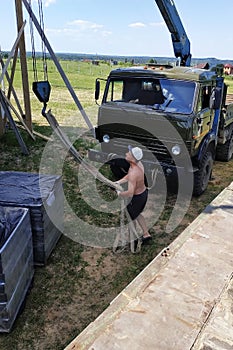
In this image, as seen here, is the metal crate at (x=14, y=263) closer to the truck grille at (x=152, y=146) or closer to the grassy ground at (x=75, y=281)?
the grassy ground at (x=75, y=281)

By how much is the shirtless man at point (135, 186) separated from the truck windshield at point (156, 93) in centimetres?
148

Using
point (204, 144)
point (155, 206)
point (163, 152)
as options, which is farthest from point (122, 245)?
point (204, 144)

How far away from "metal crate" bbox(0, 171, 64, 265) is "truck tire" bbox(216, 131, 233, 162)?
5.11 m

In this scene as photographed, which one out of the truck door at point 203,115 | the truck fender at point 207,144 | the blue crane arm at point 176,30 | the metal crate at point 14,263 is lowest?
the metal crate at point 14,263

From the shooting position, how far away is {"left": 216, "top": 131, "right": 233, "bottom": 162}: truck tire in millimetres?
8156

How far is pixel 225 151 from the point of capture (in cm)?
823

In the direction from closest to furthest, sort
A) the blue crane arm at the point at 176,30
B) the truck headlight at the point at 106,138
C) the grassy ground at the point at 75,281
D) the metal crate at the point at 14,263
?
the metal crate at the point at 14,263 → the grassy ground at the point at 75,281 → the truck headlight at the point at 106,138 → the blue crane arm at the point at 176,30

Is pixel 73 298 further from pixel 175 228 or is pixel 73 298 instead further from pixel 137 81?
pixel 137 81

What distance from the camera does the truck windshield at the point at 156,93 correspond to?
17.6 ft

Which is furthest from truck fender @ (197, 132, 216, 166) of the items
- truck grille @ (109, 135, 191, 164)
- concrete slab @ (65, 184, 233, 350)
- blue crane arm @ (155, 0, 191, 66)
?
blue crane arm @ (155, 0, 191, 66)

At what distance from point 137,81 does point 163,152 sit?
1.40 meters

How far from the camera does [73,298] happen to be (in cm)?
367

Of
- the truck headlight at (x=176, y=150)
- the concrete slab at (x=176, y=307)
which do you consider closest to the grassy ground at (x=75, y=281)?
the concrete slab at (x=176, y=307)

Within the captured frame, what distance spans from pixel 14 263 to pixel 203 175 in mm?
4011
